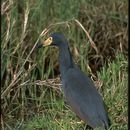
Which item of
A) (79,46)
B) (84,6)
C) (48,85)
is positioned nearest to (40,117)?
(48,85)

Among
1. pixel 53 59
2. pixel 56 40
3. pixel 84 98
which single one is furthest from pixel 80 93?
pixel 53 59

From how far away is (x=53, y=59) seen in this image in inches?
273

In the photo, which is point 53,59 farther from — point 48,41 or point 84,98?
point 84,98

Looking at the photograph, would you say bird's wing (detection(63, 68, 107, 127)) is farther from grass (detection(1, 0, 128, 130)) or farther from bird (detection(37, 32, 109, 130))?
grass (detection(1, 0, 128, 130))

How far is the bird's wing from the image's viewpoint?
17.2 ft

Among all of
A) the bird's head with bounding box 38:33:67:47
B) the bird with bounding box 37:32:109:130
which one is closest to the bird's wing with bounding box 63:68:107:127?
the bird with bounding box 37:32:109:130

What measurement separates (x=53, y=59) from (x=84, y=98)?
159 centimetres

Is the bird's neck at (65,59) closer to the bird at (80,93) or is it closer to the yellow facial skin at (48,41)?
the bird at (80,93)

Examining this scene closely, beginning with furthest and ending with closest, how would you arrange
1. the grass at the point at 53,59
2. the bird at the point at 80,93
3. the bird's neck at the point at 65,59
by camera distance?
1. the bird's neck at the point at 65,59
2. the grass at the point at 53,59
3. the bird at the point at 80,93

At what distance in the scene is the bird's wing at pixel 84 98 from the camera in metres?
5.24

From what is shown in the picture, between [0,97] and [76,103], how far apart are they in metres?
0.87

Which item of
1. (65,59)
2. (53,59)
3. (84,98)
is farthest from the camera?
(53,59)

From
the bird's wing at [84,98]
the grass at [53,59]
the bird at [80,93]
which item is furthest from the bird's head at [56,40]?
the bird's wing at [84,98]

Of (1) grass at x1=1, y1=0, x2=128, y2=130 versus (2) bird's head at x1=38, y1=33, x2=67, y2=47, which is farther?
(2) bird's head at x1=38, y1=33, x2=67, y2=47
